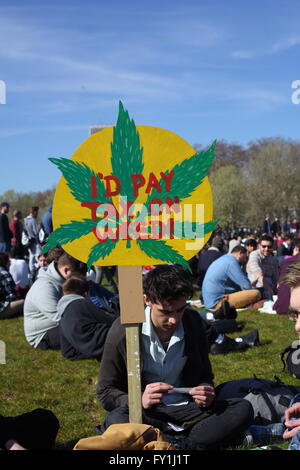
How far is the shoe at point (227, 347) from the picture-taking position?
6720 mm

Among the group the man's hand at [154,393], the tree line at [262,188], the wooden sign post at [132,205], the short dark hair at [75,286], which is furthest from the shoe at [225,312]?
the tree line at [262,188]

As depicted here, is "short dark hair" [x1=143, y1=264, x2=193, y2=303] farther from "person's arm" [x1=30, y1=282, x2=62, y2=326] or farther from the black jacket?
"person's arm" [x1=30, y1=282, x2=62, y2=326]

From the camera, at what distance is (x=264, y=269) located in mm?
10633

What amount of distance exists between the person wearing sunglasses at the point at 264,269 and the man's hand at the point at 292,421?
21.7 feet

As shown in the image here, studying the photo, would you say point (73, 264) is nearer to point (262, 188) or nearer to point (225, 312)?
point (225, 312)

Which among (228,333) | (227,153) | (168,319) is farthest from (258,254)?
(227,153)

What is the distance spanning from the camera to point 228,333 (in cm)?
791

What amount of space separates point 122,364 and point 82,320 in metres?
2.46

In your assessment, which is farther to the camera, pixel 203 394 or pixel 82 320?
pixel 82 320

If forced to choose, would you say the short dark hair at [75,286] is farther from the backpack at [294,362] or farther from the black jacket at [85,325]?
the backpack at [294,362]

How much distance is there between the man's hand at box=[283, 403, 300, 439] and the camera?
11.4 feet

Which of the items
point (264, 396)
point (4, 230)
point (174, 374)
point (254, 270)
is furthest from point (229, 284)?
point (174, 374)

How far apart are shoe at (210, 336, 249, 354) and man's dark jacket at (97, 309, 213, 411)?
9.62ft

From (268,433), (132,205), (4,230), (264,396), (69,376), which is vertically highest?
(132,205)
